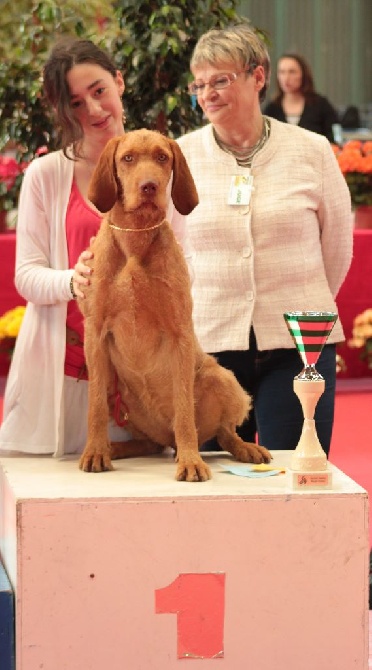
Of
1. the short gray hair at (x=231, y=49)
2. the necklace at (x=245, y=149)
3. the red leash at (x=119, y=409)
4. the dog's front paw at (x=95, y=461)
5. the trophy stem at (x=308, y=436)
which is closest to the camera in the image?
the trophy stem at (x=308, y=436)

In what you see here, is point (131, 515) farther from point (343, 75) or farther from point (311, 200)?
point (343, 75)

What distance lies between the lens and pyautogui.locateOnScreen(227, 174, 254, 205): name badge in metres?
2.95

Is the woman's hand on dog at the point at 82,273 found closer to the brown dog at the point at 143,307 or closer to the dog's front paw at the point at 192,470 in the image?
the brown dog at the point at 143,307

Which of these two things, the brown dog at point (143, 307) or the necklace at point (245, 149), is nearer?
the brown dog at point (143, 307)

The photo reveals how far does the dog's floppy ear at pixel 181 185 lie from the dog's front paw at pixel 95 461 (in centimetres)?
52

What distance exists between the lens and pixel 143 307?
234 cm

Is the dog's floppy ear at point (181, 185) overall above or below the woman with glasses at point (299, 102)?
below

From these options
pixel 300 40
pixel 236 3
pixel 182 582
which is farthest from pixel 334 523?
pixel 300 40

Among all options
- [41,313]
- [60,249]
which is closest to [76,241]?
[60,249]

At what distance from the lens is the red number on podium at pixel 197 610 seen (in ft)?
7.34

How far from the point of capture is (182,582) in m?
2.24

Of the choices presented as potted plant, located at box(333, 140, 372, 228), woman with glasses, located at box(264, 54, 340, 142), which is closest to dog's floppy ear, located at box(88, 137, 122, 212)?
potted plant, located at box(333, 140, 372, 228)

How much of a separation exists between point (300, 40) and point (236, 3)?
1061 cm

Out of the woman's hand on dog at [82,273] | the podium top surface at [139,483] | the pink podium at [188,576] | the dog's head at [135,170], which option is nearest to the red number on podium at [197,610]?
the pink podium at [188,576]
